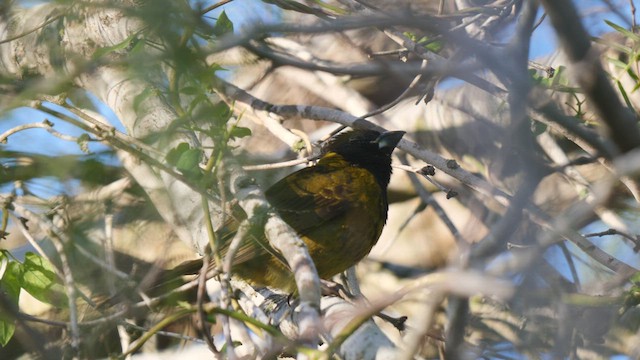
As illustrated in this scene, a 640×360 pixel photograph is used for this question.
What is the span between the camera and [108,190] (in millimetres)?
2545

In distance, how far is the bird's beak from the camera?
4.26 m

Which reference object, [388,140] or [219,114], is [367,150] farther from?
[219,114]

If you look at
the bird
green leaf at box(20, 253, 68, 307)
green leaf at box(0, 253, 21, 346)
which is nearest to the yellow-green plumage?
the bird

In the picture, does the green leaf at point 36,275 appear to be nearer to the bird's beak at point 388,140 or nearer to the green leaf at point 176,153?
the green leaf at point 176,153

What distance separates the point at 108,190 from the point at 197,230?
0.47 metres

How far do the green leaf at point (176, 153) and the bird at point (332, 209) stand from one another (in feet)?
2.77

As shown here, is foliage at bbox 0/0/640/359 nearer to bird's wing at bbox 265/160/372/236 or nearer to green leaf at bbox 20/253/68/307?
green leaf at bbox 20/253/68/307

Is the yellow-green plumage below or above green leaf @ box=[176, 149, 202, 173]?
below

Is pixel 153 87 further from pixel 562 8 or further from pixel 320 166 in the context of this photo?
pixel 320 166

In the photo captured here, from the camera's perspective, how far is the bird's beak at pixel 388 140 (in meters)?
4.26

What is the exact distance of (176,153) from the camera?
2.55m

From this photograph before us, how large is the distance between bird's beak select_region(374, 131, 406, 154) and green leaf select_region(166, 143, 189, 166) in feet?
5.97

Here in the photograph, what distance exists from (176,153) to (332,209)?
1.58m

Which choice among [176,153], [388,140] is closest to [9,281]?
[176,153]
